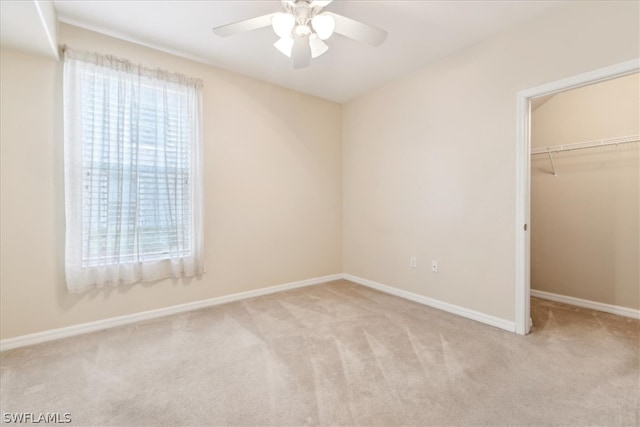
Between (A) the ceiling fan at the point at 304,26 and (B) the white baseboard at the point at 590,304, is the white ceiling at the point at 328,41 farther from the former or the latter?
(B) the white baseboard at the point at 590,304

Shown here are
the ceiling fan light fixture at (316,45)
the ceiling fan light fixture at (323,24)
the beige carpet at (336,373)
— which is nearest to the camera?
the beige carpet at (336,373)

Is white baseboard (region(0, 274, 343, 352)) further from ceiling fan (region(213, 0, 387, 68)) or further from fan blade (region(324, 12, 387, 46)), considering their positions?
fan blade (region(324, 12, 387, 46))

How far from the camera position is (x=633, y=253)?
2656 mm

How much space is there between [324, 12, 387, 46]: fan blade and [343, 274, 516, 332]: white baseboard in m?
2.39

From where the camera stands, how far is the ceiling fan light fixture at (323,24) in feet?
5.79

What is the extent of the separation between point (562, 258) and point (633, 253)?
54 centimetres

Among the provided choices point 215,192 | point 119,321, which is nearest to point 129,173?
point 215,192

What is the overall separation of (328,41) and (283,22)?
34.3 inches

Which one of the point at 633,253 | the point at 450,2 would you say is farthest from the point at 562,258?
the point at 450,2

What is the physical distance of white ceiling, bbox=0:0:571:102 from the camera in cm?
210

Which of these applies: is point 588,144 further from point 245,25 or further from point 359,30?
point 245,25

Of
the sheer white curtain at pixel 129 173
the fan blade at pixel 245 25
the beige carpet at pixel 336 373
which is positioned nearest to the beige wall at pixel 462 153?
the beige carpet at pixel 336 373

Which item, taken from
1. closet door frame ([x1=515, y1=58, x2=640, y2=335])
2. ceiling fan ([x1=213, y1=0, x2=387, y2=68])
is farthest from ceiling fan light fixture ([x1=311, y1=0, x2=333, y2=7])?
closet door frame ([x1=515, y1=58, x2=640, y2=335])

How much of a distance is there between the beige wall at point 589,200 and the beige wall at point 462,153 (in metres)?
1.19
